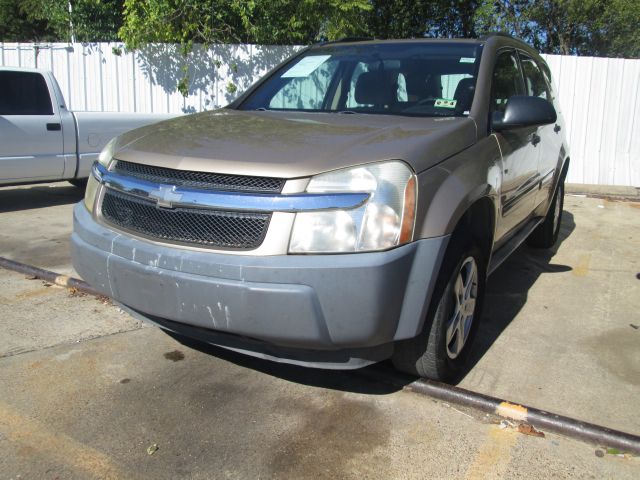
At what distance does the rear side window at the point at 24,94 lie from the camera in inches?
286

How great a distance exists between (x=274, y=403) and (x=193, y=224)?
3.28 ft

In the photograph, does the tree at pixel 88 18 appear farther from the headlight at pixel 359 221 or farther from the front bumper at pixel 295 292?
the headlight at pixel 359 221

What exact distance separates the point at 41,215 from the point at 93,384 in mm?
4722

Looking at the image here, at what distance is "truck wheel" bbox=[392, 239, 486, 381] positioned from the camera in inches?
114

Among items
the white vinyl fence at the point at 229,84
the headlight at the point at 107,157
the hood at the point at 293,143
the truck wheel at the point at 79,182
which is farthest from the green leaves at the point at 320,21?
the headlight at the point at 107,157

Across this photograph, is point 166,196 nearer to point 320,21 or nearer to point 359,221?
point 359,221

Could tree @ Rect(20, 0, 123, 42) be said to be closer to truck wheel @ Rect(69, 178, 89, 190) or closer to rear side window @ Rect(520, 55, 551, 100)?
truck wheel @ Rect(69, 178, 89, 190)

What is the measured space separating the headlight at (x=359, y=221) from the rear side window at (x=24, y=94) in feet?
20.2

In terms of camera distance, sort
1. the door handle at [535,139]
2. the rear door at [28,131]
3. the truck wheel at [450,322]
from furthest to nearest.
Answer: the rear door at [28,131] → the door handle at [535,139] → the truck wheel at [450,322]

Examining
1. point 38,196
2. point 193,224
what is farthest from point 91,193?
point 38,196

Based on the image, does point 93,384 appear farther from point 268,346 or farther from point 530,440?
point 530,440

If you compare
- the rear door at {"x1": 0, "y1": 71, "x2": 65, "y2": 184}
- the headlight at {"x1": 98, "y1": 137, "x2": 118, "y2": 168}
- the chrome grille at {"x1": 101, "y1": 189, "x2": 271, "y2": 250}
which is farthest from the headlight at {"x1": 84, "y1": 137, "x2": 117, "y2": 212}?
the rear door at {"x1": 0, "y1": 71, "x2": 65, "y2": 184}

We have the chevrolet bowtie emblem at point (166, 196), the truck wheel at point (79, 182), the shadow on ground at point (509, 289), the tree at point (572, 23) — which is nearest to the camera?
the chevrolet bowtie emblem at point (166, 196)

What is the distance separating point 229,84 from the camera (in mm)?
10852
